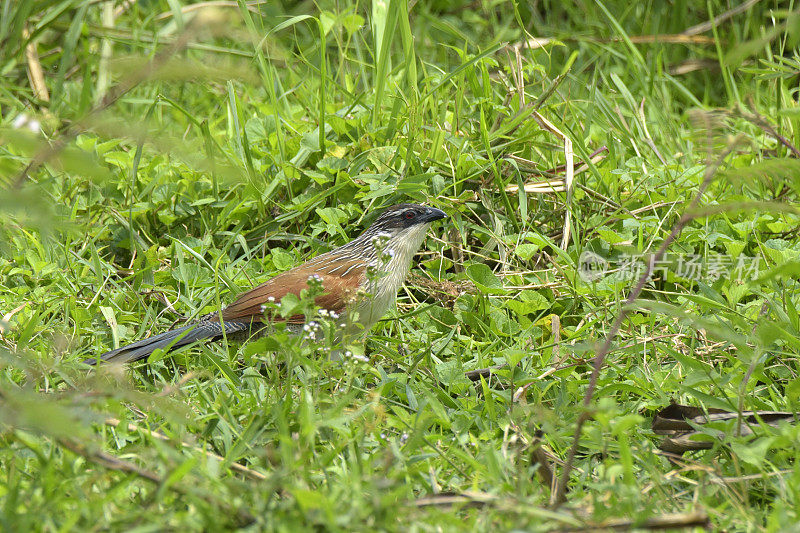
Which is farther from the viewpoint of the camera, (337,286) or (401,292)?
(401,292)

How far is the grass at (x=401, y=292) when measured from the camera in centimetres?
215

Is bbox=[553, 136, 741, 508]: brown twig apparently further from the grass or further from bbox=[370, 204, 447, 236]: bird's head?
bbox=[370, 204, 447, 236]: bird's head

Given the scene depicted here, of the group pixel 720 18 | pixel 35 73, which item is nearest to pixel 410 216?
pixel 35 73

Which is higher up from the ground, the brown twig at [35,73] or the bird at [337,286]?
the brown twig at [35,73]

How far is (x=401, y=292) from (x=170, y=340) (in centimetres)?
124

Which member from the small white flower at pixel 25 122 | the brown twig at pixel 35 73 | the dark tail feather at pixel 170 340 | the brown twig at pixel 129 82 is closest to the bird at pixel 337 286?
the dark tail feather at pixel 170 340

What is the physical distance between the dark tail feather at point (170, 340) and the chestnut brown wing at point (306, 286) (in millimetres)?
64

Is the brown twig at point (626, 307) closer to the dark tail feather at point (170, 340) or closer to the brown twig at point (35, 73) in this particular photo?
the dark tail feather at point (170, 340)

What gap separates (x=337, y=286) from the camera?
12.3ft

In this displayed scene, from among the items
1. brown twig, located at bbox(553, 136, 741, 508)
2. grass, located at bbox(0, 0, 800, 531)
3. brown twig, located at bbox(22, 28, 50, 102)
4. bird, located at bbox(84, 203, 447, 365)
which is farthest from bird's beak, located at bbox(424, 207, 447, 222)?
brown twig, located at bbox(22, 28, 50, 102)

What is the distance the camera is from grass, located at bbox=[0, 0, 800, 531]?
2146 mm

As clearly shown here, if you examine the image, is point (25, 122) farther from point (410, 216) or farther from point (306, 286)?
point (410, 216)

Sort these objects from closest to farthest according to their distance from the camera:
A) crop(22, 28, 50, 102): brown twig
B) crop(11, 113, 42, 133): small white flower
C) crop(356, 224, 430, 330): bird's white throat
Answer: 1. crop(11, 113, 42, 133): small white flower
2. crop(356, 224, 430, 330): bird's white throat
3. crop(22, 28, 50, 102): brown twig

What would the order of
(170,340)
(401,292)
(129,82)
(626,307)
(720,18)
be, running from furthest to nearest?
(720,18)
(401,292)
(170,340)
(626,307)
(129,82)
